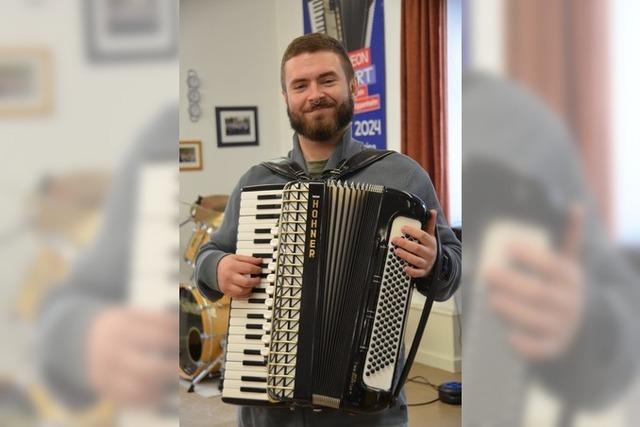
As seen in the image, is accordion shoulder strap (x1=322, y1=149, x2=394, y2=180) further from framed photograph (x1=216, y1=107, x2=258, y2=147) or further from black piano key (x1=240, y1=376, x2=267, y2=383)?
framed photograph (x1=216, y1=107, x2=258, y2=147)

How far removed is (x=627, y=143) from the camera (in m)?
0.50

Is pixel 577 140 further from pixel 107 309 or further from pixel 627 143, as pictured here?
pixel 107 309

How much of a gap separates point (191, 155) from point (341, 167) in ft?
11.5

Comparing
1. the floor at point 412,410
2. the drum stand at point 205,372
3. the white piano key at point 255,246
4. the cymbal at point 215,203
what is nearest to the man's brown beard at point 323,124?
the white piano key at point 255,246

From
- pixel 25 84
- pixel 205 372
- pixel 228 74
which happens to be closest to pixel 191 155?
pixel 228 74

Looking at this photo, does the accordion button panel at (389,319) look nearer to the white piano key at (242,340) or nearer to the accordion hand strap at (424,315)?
the accordion hand strap at (424,315)

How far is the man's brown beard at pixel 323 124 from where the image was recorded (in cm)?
150

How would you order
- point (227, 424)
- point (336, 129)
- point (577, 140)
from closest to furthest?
point (577, 140)
point (336, 129)
point (227, 424)

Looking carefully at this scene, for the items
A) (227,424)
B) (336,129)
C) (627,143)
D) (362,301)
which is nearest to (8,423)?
(627,143)

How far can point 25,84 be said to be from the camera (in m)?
0.53

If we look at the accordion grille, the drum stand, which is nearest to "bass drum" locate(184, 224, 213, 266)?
the drum stand

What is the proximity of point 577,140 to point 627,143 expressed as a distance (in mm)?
38

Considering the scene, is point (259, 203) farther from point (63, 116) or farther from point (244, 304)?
point (63, 116)

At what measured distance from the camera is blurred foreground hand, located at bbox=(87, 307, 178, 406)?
1.64ft
